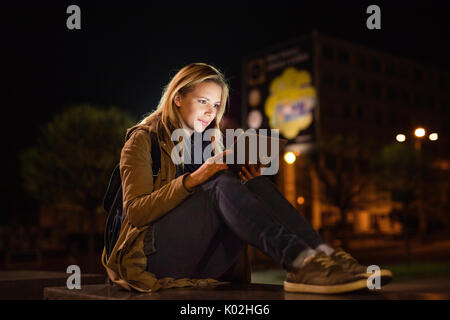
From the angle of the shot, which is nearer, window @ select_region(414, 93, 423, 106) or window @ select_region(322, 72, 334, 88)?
window @ select_region(322, 72, 334, 88)

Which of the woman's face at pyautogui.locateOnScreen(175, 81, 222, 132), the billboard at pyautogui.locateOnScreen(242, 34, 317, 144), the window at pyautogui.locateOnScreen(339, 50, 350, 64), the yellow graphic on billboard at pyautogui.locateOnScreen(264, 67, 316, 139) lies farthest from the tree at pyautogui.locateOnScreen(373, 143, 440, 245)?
the woman's face at pyautogui.locateOnScreen(175, 81, 222, 132)

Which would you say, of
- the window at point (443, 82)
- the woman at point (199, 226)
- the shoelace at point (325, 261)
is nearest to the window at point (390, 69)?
the window at point (443, 82)

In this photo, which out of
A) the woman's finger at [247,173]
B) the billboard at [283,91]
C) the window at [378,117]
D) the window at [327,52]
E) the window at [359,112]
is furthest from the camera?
the window at [378,117]

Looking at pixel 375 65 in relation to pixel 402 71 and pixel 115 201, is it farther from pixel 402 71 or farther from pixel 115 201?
pixel 115 201

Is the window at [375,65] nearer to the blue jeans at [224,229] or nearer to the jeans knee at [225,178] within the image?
the blue jeans at [224,229]

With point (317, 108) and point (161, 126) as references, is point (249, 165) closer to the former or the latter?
point (161, 126)

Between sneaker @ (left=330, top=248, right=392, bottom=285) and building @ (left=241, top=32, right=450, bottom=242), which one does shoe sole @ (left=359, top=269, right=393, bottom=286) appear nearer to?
sneaker @ (left=330, top=248, right=392, bottom=285)

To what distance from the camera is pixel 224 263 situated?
10.7ft

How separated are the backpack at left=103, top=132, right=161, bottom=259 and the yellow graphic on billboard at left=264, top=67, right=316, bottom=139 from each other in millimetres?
47887

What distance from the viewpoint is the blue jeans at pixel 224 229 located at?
8.90 feet

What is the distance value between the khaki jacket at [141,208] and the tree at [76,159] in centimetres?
2484

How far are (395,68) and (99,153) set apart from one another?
39.2 meters

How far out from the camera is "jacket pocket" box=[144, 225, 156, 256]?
3057mm

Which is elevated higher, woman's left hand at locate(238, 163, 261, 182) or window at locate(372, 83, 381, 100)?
window at locate(372, 83, 381, 100)
